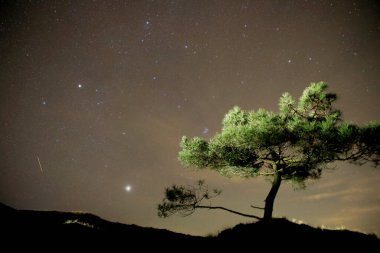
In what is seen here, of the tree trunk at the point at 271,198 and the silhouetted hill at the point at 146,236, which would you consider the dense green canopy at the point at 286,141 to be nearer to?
the tree trunk at the point at 271,198

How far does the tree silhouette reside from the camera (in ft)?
43.7

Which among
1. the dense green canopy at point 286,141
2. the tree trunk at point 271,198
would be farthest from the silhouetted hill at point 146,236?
the dense green canopy at point 286,141

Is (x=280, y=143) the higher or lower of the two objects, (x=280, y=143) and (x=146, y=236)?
the higher

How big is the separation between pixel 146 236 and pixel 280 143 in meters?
8.25

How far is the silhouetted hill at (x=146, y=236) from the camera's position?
964 centimetres

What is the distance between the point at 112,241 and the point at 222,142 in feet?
25.1

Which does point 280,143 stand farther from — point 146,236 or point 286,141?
point 146,236

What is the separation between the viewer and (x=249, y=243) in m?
13.0

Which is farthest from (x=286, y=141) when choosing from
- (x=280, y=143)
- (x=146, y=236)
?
(x=146, y=236)

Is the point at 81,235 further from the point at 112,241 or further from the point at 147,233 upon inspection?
the point at 147,233

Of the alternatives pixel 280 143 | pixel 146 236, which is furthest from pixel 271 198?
pixel 146 236

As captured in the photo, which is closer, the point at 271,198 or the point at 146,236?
the point at 146,236

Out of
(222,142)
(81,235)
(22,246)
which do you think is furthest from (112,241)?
(222,142)

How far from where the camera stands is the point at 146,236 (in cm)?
1310
